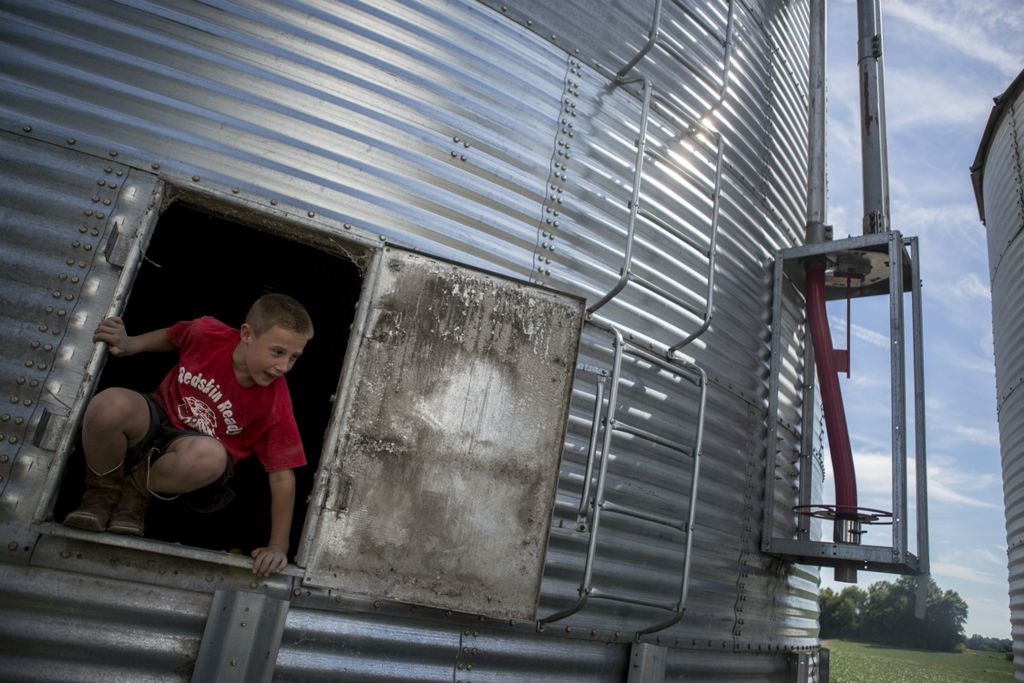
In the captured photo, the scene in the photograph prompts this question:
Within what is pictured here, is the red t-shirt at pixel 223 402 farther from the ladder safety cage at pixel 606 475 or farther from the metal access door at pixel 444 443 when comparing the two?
the ladder safety cage at pixel 606 475

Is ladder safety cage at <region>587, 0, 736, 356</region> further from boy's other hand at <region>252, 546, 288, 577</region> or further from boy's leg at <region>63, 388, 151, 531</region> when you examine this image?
boy's leg at <region>63, 388, 151, 531</region>

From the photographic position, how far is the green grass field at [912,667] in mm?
19930

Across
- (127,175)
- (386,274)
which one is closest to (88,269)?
(127,175)

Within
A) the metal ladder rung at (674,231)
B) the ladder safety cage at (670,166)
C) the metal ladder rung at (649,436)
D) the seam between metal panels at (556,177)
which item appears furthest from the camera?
the metal ladder rung at (674,231)

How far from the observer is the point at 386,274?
11.9ft

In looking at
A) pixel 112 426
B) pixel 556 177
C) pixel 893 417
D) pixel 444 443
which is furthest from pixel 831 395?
pixel 112 426

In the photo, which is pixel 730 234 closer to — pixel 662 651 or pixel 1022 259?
pixel 662 651

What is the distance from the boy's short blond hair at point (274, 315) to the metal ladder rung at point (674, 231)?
2320 millimetres

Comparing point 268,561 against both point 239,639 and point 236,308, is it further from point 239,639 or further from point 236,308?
point 236,308

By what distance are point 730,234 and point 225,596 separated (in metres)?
4.42

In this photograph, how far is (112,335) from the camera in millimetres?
3111

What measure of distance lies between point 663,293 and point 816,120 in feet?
13.9

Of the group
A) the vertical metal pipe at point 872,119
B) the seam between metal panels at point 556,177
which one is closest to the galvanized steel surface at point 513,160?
the seam between metal panels at point 556,177

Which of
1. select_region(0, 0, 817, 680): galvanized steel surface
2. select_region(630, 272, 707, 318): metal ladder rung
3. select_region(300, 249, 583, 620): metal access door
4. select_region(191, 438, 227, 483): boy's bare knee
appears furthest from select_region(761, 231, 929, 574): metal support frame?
select_region(191, 438, 227, 483): boy's bare knee
